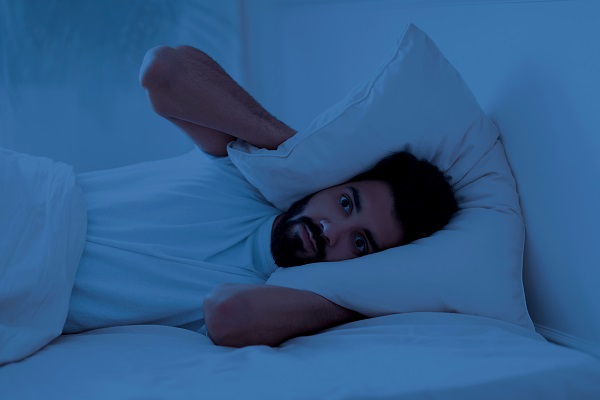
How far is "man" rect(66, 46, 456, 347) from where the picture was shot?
134 cm

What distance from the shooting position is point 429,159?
1.41m

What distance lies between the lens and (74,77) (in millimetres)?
2188

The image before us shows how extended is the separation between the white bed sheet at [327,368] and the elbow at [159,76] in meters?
0.60

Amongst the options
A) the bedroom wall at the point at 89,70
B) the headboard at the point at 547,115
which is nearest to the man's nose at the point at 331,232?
the headboard at the point at 547,115

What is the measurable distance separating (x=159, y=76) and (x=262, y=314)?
655mm

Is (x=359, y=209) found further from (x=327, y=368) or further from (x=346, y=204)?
(x=327, y=368)

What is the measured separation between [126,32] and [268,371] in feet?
5.51

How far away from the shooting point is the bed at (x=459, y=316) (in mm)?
831

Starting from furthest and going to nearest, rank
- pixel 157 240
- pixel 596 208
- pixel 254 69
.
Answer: pixel 254 69 < pixel 157 240 < pixel 596 208

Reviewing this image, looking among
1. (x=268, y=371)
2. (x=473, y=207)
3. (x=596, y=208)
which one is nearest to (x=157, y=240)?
(x=268, y=371)

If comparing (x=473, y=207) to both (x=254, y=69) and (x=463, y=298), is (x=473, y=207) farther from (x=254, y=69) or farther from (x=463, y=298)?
(x=254, y=69)

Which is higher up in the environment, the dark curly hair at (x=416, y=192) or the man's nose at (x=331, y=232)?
the dark curly hair at (x=416, y=192)

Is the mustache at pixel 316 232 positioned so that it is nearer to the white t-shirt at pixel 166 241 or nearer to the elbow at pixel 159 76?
the white t-shirt at pixel 166 241

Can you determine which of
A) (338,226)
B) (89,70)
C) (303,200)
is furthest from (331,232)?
(89,70)
